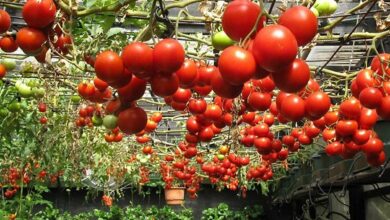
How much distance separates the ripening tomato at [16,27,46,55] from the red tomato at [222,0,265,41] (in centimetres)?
55

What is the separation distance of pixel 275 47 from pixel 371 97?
46.9 inches

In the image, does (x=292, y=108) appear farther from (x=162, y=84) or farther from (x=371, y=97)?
(x=162, y=84)

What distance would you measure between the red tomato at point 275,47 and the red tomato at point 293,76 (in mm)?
37

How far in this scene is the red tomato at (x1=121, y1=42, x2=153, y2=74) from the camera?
43.7 inches

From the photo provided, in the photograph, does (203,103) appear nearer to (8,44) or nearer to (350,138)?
(350,138)

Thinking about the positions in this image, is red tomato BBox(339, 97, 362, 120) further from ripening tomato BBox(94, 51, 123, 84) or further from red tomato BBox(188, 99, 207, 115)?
ripening tomato BBox(94, 51, 123, 84)

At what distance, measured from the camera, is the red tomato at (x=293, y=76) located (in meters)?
0.96

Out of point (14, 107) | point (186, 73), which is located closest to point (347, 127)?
point (186, 73)

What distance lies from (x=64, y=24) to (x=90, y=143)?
3.33 m

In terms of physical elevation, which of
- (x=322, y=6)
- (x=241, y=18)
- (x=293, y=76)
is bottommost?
(x=293, y=76)

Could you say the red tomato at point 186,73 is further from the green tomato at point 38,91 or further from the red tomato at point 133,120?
the green tomato at point 38,91

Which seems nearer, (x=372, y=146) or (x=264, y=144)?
(x=372, y=146)

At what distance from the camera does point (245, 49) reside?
98 cm

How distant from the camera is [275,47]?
89cm
